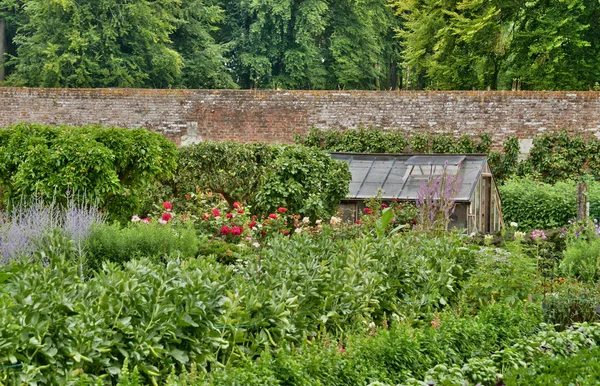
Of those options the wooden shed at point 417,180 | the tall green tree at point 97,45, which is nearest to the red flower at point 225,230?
the wooden shed at point 417,180

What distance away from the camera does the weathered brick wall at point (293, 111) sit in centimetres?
1886

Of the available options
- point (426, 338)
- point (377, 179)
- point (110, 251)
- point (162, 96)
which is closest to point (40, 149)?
point (110, 251)

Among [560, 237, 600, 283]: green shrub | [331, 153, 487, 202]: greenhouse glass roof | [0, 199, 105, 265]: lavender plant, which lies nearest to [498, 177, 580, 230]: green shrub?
[331, 153, 487, 202]: greenhouse glass roof

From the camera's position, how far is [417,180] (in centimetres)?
1479

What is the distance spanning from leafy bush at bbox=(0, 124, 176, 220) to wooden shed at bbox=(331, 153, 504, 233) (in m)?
3.90

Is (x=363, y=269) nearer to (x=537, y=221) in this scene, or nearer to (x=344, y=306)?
(x=344, y=306)

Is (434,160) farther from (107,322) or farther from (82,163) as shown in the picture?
(107,322)

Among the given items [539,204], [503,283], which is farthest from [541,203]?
[503,283]

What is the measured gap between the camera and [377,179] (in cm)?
1500

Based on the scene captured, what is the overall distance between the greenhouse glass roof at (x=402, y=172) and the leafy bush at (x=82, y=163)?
13.2 feet

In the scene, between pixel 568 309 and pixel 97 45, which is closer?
pixel 568 309

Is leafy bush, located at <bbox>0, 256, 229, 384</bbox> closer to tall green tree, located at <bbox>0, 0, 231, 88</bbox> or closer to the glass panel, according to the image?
the glass panel

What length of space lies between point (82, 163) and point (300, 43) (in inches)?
689

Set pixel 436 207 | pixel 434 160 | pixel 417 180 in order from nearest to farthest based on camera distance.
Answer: pixel 436 207
pixel 417 180
pixel 434 160
